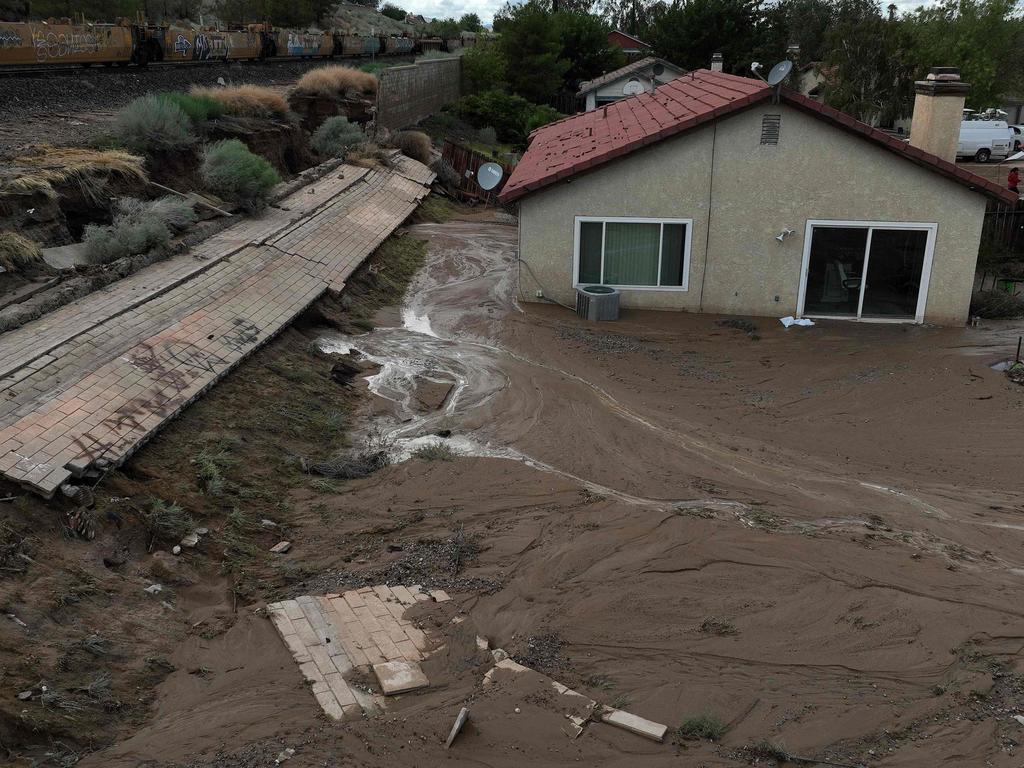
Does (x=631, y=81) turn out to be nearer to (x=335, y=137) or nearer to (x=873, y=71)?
(x=873, y=71)

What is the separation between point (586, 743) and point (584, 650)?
1.14 metres

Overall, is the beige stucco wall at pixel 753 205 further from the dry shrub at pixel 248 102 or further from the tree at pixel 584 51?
the tree at pixel 584 51

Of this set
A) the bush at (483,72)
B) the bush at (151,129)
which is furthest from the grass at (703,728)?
the bush at (483,72)

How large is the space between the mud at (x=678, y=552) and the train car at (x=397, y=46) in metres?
50.5

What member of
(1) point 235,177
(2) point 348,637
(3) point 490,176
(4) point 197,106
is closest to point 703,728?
(2) point 348,637

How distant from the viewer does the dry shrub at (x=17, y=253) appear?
13.3m

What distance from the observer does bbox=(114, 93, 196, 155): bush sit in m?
19.6

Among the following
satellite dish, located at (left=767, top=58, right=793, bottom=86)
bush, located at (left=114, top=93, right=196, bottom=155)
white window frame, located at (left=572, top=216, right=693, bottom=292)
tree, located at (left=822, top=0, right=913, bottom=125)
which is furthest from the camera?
tree, located at (left=822, top=0, right=913, bottom=125)

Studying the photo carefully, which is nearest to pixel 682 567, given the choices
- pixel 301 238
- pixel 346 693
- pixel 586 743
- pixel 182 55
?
pixel 586 743

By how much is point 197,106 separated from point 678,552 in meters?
18.5

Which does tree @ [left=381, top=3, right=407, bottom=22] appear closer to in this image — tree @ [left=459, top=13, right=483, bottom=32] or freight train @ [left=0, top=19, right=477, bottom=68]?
tree @ [left=459, top=13, right=483, bottom=32]

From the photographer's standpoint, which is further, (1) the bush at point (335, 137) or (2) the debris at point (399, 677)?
(1) the bush at point (335, 137)

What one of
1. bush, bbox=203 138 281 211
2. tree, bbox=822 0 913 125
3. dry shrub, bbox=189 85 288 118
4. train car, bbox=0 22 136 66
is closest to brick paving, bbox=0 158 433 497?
bush, bbox=203 138 281 211

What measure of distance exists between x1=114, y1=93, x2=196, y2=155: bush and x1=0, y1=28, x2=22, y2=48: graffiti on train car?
752 cm
